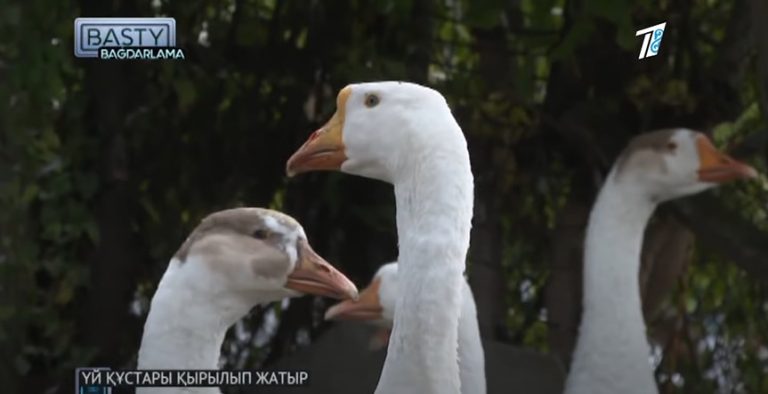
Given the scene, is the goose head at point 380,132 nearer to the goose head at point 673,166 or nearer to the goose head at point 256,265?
the goose head at point 256,265

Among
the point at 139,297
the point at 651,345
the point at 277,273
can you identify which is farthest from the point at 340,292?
the point at 651,345

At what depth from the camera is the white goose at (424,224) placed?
2482 millimetres

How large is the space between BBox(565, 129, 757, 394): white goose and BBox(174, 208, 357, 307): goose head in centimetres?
37

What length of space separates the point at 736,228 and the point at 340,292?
537 mm

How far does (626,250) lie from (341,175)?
15.6 inches

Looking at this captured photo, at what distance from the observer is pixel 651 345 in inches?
115

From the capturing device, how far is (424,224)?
249cm

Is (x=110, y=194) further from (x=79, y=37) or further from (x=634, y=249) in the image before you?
(x=634, y=249)

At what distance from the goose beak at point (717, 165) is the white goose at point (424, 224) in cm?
42

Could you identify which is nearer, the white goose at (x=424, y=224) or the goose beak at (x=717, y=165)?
the white goose at (x=424, y=224)

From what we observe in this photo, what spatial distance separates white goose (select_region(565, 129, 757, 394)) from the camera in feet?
9.39
